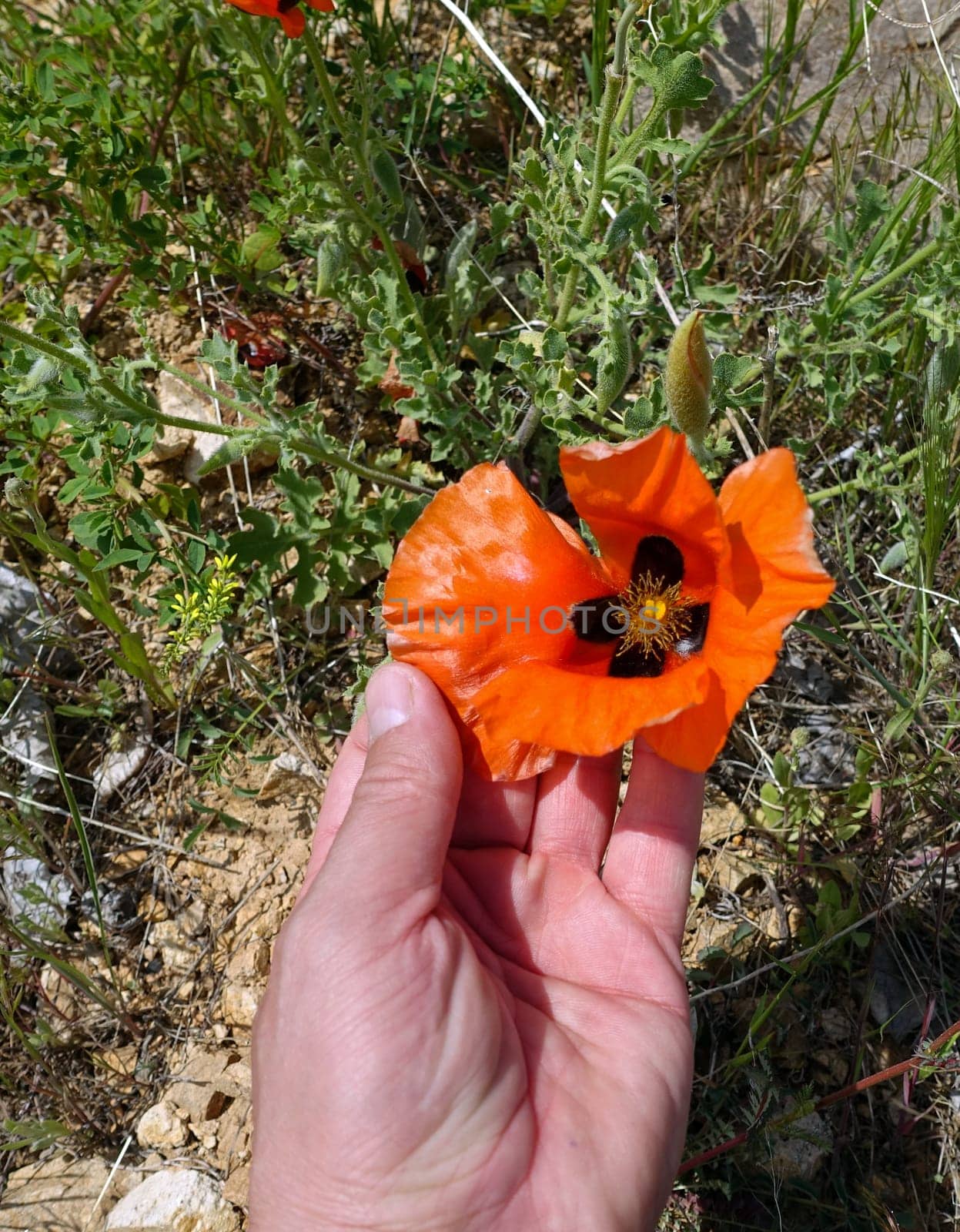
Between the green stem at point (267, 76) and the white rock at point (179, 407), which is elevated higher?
the green stem at point (267, 76)

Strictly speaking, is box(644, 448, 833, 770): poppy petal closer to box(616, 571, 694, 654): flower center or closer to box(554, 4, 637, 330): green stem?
box(616, 571, 694, 654): flower center

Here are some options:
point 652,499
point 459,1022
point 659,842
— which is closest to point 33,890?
point 459,1022

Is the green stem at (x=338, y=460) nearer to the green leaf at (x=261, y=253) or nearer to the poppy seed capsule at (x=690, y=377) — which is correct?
the poppy seed capsule at (x=690, y=377)

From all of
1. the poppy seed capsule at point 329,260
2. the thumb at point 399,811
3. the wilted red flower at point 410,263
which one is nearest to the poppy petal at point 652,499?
the thumb at point 399,811

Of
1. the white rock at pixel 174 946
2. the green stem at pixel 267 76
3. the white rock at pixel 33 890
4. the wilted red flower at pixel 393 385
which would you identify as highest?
the green stem at pixel 267 76

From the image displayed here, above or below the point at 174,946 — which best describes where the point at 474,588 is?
above

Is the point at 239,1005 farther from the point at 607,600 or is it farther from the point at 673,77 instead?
the point at 673,77
